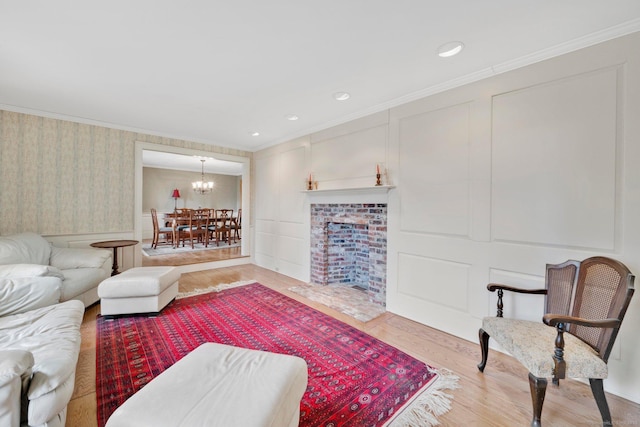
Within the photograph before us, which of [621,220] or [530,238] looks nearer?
[621,220]

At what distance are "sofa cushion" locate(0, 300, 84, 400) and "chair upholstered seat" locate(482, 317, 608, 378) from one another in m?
2.44

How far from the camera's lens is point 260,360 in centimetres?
137

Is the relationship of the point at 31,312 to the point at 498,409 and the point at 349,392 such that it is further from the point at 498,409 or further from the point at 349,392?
the point at 498,409

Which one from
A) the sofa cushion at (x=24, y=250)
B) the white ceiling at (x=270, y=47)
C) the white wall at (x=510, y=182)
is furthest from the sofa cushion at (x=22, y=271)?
the white wall at (x=510, y=182)

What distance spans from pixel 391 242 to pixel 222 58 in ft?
8.16

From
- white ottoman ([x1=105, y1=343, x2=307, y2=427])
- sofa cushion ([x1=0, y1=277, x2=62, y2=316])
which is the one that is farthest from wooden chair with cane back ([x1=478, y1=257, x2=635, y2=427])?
sofa cushion ([x1=0, y1=277, x2=62, y2=316])

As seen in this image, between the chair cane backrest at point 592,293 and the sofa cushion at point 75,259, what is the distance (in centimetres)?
448

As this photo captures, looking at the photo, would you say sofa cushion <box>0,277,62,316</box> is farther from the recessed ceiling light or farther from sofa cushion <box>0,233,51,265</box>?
the recessed ceiling light

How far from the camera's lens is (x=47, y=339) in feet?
4.99

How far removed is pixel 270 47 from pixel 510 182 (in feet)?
7.38

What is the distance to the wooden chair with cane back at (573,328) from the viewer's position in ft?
4.60

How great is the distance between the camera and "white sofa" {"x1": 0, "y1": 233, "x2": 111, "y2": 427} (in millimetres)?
1125

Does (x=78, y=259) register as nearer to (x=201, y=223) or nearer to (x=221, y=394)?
(x=221, y=394)

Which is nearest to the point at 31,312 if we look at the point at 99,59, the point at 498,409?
the point at 99,59
